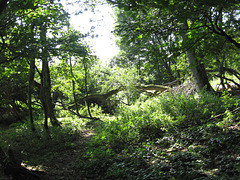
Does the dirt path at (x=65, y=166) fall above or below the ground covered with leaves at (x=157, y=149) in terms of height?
below

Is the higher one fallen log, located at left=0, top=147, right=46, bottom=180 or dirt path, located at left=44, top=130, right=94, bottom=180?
fallen log, located at left=0, top=147, right=46, bottom=180

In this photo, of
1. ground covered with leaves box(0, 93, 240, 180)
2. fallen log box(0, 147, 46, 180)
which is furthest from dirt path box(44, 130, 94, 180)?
fallen log box(0, 147, 46, 180)

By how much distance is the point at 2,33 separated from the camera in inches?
184

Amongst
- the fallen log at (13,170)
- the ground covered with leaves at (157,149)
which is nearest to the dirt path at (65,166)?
the ground covered with leaves at (157,149)

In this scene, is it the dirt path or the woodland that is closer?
the woodland

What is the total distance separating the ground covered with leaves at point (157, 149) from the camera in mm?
3477

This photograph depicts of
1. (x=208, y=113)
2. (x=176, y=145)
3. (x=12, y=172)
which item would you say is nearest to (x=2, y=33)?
(x=12, y=172)

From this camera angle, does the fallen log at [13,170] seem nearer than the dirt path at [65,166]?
Yes

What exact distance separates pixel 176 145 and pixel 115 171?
1821mm

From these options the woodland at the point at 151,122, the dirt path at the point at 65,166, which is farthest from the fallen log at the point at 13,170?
the dirt path at the point at 65,166

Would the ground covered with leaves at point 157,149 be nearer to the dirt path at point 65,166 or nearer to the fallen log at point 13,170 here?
the dirt path at point 65,166

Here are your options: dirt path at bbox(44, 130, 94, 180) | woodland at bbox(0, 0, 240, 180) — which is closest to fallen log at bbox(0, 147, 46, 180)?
woodland at bbox(0, 0, 240, 180)

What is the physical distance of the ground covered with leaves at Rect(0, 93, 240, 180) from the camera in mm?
3477

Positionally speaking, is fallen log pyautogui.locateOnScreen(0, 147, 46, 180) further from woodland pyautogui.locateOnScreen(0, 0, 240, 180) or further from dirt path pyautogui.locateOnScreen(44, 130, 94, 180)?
dirt path pyautogui.locateOnScreen(44, 130, 94, 180)
